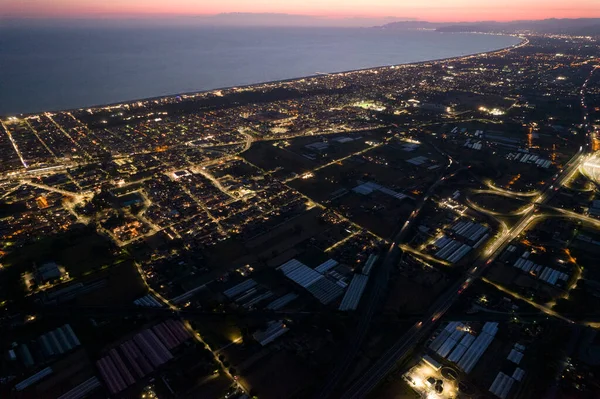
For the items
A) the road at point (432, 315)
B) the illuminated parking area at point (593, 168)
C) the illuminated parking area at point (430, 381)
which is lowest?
the illuminated parking area at point (430, 381)

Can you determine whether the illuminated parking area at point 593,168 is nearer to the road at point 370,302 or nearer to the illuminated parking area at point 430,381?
the road at point 370,302

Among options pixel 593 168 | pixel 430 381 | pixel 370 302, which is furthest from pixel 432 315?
pixel 593 168

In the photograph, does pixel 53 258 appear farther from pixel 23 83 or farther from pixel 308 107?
pixel 23 83

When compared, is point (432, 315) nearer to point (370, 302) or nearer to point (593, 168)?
point (370, 302)

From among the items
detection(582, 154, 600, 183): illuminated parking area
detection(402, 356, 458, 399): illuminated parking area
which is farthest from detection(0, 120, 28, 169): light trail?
detection(582, 154, 600, 183): illuminated parking area

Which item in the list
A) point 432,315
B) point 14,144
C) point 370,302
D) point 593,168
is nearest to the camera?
point 432,315

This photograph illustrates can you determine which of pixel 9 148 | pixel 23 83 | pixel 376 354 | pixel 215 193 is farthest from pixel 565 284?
pixel 23 83

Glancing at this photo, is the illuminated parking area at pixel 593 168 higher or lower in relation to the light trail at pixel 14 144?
higher

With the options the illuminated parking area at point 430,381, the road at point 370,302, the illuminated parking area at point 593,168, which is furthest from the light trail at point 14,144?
the illuminated parking area at point 593,168

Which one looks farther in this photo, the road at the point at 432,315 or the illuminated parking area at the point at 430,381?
the road at the point at 432,315

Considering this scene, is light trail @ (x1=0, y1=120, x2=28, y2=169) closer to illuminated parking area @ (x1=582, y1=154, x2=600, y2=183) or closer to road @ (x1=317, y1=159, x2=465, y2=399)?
road @ (x1=317, y1=159, x2=465, y2=399)
